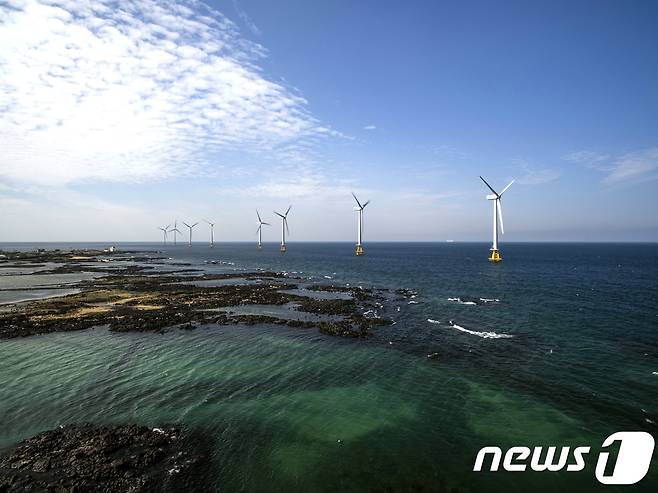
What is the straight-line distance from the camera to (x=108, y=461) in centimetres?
1639

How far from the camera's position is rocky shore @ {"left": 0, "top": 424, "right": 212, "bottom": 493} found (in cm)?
1495

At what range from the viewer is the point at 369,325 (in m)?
43.3

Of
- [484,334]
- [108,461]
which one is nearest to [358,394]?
[108,461]

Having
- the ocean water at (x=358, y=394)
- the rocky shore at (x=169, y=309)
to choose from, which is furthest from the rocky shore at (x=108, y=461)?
the rocky shore at (x=169, y=309)

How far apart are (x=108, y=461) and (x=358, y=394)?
1476 centimetres

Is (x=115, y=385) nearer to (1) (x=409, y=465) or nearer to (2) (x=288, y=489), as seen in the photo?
(2) (x=288, y=489)

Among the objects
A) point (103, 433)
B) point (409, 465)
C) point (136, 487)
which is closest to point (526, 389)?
point (409, 465)

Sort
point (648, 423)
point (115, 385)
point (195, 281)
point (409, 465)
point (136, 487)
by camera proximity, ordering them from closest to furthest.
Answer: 1. point (136, 487)
2. point (409, 465)
3. point (648, 423)
4. point (115, 385)
5. point (195, 281)

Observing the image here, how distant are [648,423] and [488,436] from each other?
996cm

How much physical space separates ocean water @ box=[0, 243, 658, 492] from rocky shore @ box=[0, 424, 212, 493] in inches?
43.9

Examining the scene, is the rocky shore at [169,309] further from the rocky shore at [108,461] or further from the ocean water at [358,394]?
the rocky shore at [108,461]

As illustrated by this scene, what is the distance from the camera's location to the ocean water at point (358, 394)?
54.8 ft

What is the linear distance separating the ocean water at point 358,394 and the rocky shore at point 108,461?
112 centimetres

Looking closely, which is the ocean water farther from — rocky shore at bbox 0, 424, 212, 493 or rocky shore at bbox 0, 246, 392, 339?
rocky shore at bbox 0, 246, 392, 339
